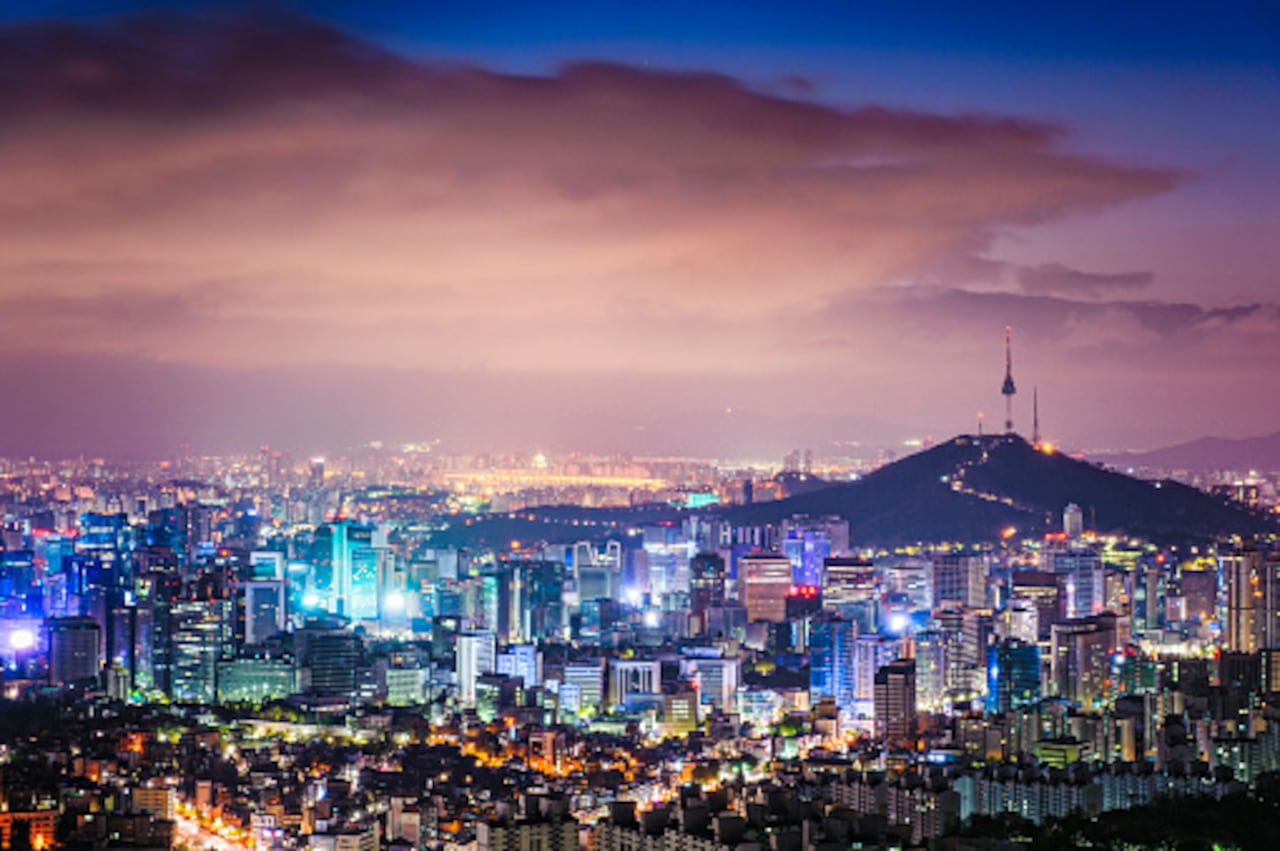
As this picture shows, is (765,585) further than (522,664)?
Yes

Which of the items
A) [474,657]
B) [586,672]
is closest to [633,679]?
[586,672]

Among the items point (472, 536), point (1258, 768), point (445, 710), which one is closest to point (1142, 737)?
point (1258, 768)

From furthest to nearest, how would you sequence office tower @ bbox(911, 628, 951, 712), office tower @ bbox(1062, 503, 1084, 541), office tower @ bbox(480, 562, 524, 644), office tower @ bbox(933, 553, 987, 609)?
office tower @ bbox(1062, 503, 1084, 541)
office tower @ bbox(933, 553, 987, 609)
office tower @ bbox(480, 562, 524, 644)
office tower @ bbox(911, 628, 951, 712)

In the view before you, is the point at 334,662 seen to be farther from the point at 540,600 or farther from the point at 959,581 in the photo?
the point at 959,581

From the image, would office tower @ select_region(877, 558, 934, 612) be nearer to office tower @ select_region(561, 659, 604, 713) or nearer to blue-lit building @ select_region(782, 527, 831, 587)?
blue-lit building @ select_region(782, 527, 831, 587)

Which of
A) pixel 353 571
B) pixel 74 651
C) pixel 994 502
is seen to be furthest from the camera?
pixel 994 502

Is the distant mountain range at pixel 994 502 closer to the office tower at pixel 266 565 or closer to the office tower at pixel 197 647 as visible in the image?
the office tower at pixel 266 565

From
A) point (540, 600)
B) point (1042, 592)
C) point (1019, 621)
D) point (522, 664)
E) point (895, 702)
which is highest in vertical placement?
point (1042, 592)

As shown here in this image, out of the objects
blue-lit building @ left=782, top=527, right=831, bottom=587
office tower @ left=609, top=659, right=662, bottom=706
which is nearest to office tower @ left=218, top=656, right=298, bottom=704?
office tower @ left=609, top=659, right=662, bottom=706
